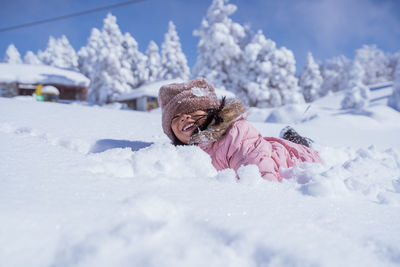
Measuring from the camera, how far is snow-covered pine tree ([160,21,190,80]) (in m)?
21.6

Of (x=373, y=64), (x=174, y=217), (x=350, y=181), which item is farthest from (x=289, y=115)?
(x=373, y=64)

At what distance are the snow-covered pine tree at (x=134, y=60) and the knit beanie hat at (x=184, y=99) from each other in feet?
64.5

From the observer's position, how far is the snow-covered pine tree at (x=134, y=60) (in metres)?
20.6

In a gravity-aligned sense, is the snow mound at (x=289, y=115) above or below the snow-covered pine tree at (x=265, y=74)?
below

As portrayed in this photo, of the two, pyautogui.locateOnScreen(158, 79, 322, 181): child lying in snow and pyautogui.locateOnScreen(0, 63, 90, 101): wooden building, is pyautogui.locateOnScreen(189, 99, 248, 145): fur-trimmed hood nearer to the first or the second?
pyautogui.locateOnScreen(158, 79, 322, 181): child lying in snow

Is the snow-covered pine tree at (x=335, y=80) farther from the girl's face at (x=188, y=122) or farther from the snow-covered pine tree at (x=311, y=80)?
the girl's face at (x=188, y=122)

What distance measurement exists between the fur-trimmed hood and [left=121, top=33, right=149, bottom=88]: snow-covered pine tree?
65.2ft

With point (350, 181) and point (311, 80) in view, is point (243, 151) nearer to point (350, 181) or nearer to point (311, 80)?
point (350, 181)

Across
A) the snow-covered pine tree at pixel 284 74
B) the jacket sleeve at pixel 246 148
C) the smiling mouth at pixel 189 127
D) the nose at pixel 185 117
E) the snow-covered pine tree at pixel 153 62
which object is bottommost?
Answer: the jacket sleeve at pixel 246 148

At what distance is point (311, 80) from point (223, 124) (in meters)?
25.0

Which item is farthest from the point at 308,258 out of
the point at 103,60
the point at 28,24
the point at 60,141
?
the point at 103,60

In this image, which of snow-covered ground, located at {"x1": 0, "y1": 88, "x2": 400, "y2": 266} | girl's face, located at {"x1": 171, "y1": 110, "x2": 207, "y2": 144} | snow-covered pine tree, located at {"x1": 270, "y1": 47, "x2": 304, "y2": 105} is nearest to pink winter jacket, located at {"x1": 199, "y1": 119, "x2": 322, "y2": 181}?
girl's face, located at {"x1": 171, "y1": 110, "x2": 207, "y2": 144}

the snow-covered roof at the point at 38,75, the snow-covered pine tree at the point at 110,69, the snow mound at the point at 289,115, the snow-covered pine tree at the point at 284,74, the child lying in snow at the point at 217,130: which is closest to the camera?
the child lying in snow at the point at 217,130

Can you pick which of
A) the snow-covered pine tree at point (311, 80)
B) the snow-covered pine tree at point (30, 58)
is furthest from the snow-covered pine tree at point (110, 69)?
the snow-covered pine tree at point (30, 58)
